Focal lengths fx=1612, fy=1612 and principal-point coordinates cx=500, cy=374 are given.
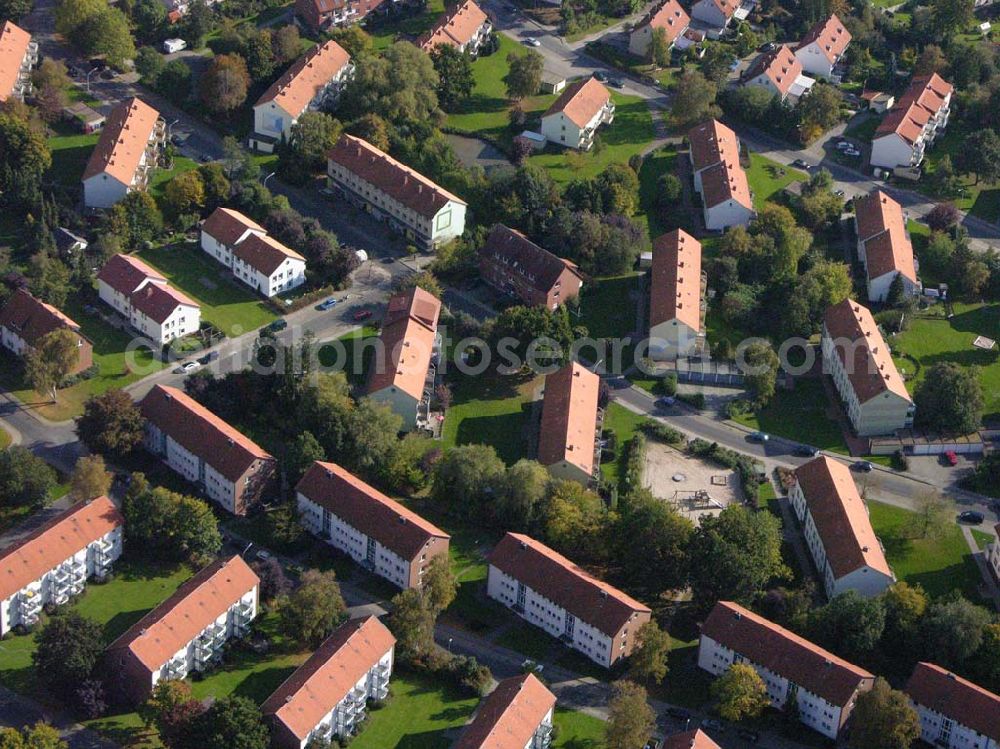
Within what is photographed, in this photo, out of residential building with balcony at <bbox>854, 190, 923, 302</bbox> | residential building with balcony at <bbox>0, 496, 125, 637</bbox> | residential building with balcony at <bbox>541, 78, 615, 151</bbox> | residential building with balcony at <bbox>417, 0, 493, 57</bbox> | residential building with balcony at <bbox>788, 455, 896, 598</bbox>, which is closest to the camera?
residential building with balcony at <bbox>0, 496, 125, 637</bbox>

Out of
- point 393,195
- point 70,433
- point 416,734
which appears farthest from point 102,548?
point 393,195

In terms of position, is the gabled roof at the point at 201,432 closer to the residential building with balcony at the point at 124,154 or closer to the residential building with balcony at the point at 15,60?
the residential building with balcony at the point at 124,154

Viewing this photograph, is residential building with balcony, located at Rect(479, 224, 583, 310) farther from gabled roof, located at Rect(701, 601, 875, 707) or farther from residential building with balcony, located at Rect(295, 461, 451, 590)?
gabled roof, located at Rect(701, 601, 875, 707)

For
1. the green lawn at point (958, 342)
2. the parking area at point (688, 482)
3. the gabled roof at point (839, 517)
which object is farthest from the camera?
the green lawn at point (958, 342)

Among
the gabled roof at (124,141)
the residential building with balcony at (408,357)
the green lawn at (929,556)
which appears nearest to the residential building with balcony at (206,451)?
the residential building with balcony at (408,357)

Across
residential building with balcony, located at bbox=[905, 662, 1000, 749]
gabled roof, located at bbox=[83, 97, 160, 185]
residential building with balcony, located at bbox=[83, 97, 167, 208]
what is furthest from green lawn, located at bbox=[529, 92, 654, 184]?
residential building with balcony, located at bbox=[905, 662, 1000, 749]
